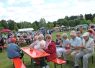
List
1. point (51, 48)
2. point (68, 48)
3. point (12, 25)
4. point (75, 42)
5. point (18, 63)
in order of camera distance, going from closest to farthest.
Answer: point (51, 48)
point (18, 63)
point (75, 42)
point (68, 48)
point (12, 25)

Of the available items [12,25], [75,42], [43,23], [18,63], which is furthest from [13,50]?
[43,23]

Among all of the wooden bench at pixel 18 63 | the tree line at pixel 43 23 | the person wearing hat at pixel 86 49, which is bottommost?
the tree line at pixel 43 23

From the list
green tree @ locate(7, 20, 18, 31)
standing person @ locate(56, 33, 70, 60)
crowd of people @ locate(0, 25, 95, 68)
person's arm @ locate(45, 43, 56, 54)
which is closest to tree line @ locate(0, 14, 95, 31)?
green tree @ locate(7, 20, 18, 31)

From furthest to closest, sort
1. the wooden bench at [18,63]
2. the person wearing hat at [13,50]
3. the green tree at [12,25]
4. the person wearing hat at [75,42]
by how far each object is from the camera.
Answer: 1. the green tree at [12,25]
2. the person wearing hat at [75,42]
3. the person wearing hat at [13,50]
4. the wooden bench at [18,63]

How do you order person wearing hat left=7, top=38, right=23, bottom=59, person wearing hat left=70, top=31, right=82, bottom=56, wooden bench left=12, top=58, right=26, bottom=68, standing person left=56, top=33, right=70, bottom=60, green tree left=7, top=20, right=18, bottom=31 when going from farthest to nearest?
green tree left=7, top=20, right=18, bottom=31
standing person left=56, top=33, right=70, bottom=60
person wearing hat left=70, top=31, right=82, bottom=56
person wearing hat left=7, top=38, right=23, bottom=59
wooden bench left=12, top=58, right=26, bottom=68

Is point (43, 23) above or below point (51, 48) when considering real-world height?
below

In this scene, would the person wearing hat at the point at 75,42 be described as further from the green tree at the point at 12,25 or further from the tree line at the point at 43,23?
the green tree at the point at 12,25

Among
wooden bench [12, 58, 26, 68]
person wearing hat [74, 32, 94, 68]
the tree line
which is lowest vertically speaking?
the tree line

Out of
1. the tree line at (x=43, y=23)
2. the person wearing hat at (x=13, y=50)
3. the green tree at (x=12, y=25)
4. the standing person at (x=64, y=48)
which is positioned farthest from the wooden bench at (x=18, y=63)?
the green tree at (x=12, y=25)

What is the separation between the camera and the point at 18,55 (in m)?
8.91

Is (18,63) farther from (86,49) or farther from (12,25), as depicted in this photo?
(12,25)

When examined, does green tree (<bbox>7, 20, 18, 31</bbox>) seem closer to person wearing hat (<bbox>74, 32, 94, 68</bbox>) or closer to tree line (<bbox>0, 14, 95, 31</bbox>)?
tree line (<bbox>0, 14, 95, 31</bbox>)

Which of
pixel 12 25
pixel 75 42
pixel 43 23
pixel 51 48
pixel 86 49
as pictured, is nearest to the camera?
pixel 51 48

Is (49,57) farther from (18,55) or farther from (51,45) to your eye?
(18,55)
